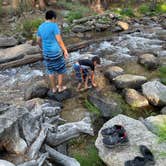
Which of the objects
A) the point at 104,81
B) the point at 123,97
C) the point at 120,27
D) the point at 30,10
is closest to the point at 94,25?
the point at 120,27

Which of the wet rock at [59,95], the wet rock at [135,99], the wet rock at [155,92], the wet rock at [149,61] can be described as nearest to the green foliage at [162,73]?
the wet rock at [149,61]

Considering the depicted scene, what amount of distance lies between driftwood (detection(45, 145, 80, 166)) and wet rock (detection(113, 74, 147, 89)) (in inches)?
132

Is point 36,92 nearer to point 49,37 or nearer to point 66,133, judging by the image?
point 49,37

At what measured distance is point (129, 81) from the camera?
25.3ft

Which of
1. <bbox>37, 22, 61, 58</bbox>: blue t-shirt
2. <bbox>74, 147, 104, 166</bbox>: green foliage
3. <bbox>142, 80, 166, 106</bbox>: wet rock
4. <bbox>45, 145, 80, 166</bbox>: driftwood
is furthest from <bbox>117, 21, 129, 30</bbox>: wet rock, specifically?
<bbox>45, 145, 80, 166</bbox>: driftwood

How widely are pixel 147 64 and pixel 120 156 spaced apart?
4703 millimetres

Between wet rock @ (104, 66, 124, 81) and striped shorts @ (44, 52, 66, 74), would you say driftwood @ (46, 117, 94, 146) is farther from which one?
wet rock @ (104, 66, 124, 81)

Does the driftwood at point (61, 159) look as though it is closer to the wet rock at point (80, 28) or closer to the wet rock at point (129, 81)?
the wet rock at point (129, 81)

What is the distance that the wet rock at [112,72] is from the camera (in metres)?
8.34

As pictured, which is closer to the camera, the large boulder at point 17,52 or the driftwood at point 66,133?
the driftwood at point 66,133

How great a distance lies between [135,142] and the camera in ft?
16.2

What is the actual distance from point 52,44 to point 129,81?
1.96m

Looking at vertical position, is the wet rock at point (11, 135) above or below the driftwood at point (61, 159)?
above

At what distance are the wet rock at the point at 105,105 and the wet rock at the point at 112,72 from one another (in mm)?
1265
